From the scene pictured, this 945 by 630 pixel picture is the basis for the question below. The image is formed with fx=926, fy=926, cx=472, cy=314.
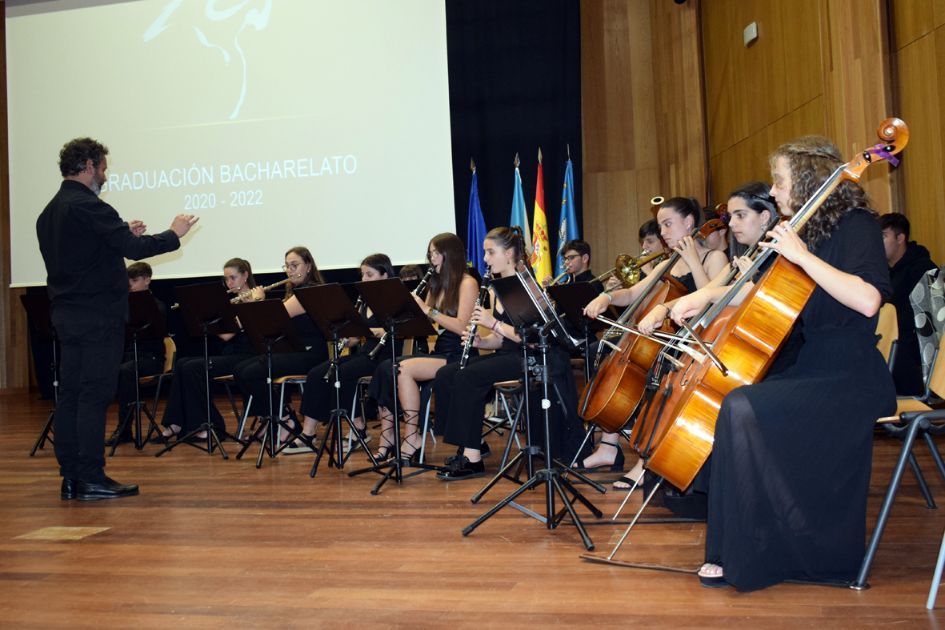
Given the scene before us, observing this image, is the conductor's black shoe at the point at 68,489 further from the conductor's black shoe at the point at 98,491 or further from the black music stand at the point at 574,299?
the black music stand at the point at 574,299

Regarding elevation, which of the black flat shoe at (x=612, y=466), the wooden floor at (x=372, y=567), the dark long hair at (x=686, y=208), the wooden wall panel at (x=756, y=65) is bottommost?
the wooden floor at (x=372, y=567)

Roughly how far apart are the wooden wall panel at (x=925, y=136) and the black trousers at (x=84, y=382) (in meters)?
4.29

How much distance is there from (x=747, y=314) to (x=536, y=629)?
1019 mm

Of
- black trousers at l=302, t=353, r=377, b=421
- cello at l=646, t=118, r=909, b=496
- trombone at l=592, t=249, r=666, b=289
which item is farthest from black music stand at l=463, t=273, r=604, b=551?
black trousers at l=302, t=353, r=377, b=421

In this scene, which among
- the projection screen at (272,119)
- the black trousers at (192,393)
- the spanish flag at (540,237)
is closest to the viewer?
the black trousers at (192,393)

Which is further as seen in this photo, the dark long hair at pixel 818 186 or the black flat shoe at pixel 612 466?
the black flat shoe at pixel 612 466

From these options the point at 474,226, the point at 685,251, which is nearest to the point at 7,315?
the point at 474,226

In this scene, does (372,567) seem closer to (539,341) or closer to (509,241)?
(539,341)

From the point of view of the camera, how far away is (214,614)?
8.45ft

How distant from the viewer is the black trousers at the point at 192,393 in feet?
20.5

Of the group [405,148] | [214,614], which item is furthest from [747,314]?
[405,148]

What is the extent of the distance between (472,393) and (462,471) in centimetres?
41

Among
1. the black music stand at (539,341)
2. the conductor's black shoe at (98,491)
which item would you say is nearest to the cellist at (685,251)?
the black music stand at (539,341)

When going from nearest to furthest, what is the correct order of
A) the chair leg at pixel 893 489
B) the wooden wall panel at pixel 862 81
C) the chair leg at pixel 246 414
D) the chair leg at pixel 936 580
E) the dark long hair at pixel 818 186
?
the chair leg at pixel 936 580, the chair leg at pixel 893 489, the dark long hair at pixel 818 186, the wooden wall panel at pixel 862 81, the chair leg at pixel 246 414
